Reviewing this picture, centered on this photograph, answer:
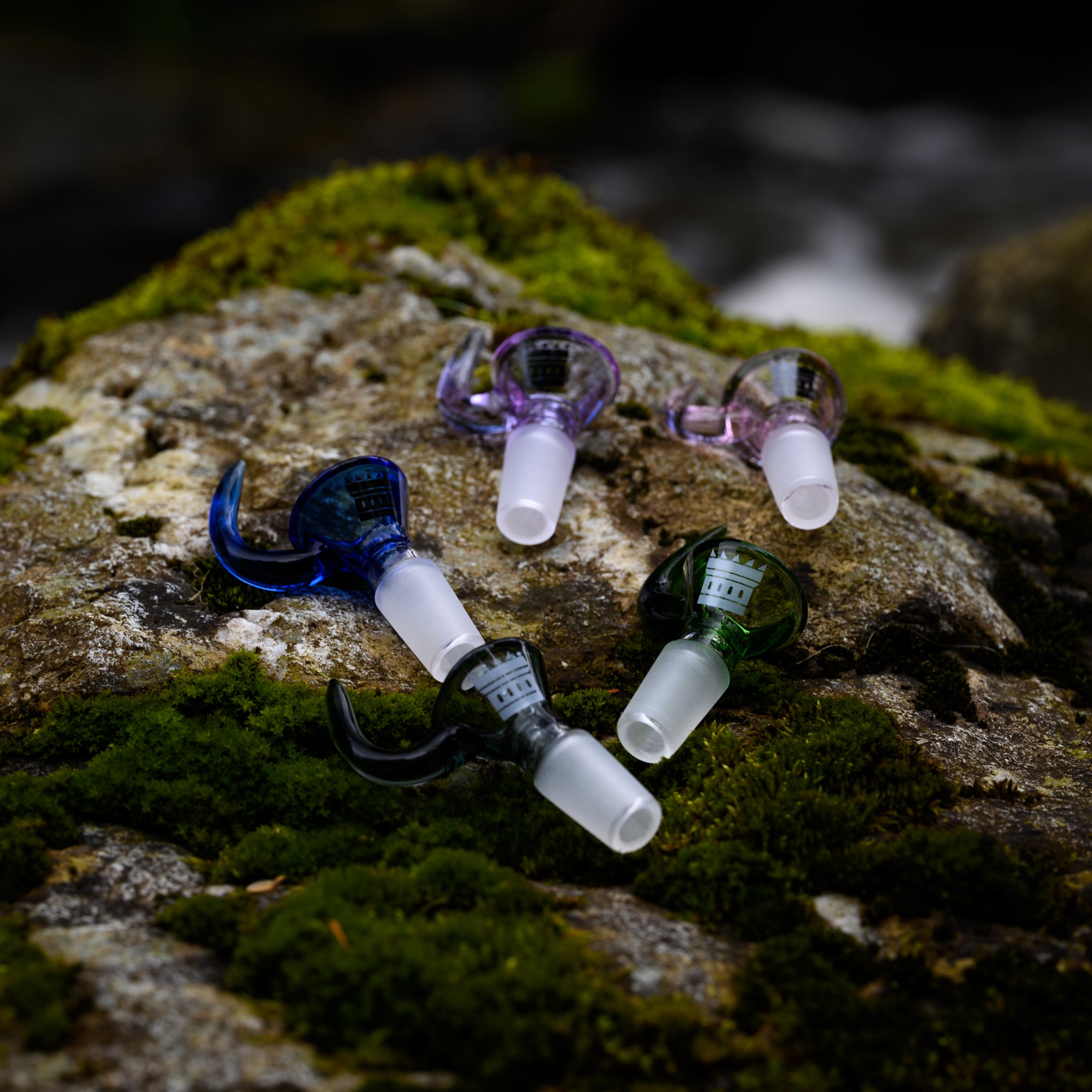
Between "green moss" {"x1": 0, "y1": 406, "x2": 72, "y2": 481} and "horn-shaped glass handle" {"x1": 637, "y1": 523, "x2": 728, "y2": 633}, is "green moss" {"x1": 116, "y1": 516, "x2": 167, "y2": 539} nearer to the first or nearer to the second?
"green moss" {"x1": 0, "y1": 406, "x2": 72, "y2": 481}

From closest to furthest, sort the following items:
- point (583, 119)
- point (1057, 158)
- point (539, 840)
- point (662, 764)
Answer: point (539, 840)
point (662, 764)
point (1057, 158)
point (583, 119)

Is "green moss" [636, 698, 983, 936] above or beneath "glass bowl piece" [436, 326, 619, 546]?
beneath

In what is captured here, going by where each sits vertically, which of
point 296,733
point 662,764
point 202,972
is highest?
point 662,764

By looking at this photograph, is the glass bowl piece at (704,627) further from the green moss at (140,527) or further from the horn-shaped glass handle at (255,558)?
the green moss at (140,527)

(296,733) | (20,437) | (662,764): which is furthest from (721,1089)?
(20,437)

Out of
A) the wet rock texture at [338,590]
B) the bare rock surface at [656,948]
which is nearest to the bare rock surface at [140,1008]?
the wet rock texture at [338,590]

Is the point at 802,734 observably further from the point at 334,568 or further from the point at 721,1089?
the point at 334,568

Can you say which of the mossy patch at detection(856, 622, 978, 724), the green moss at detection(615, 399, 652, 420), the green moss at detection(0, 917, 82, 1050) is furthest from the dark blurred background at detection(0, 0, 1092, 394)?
the green moss at detection(0, 917, 82, 1050)
